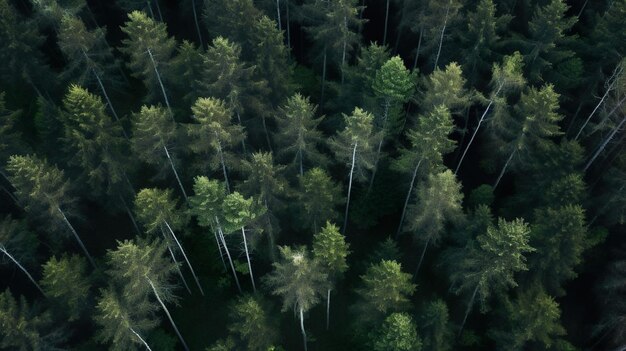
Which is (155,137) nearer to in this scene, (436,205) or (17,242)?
(17,242)

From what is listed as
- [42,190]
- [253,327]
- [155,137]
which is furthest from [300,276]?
[42,190]

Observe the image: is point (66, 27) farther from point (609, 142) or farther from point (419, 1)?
point (609, 142)

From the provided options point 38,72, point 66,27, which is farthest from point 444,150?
point 38,72

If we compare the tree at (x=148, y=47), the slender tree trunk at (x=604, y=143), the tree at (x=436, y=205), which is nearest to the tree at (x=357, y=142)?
the tree at (x=436, y=205)

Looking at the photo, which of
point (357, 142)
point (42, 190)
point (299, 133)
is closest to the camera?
point (42, 190)

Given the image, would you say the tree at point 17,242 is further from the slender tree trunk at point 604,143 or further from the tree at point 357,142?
the slender tree trunk at point 604,143

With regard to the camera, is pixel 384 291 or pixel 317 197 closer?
pixel 384 291

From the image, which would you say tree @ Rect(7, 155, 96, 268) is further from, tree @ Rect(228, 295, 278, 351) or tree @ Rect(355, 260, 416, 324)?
tree @ Rect(355, 260, 416, 324)
